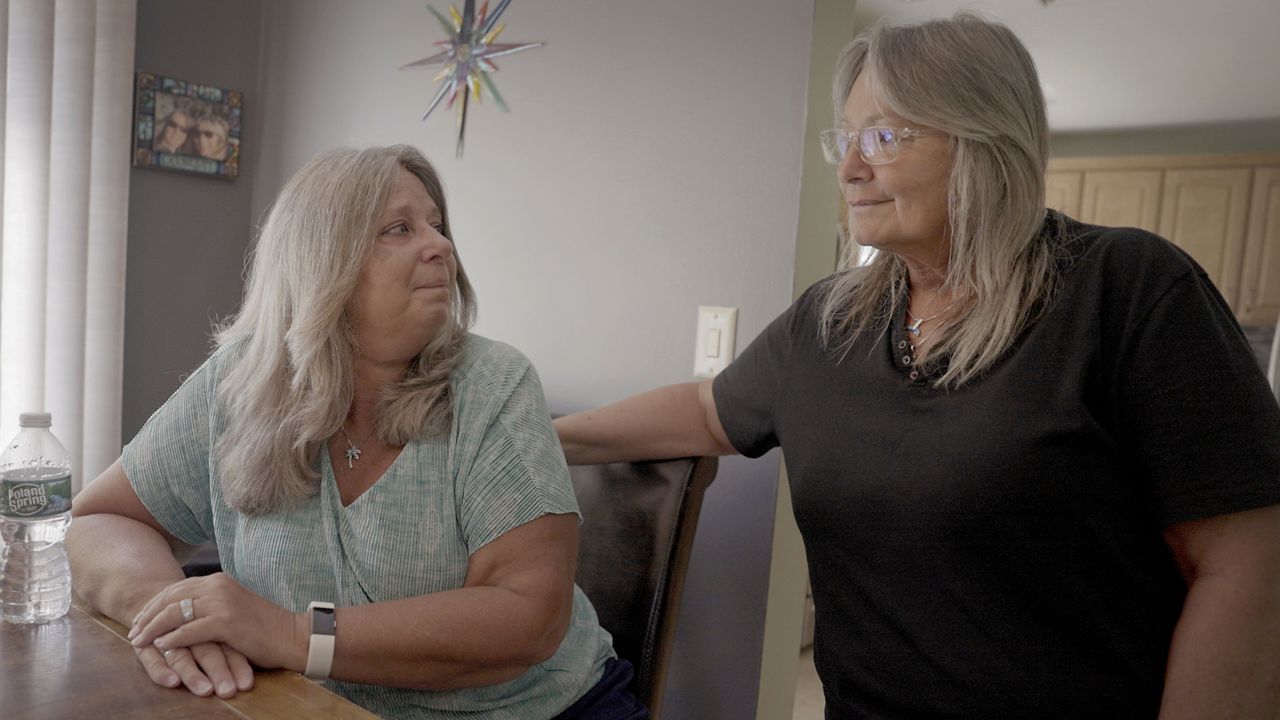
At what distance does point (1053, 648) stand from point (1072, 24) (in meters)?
4.07

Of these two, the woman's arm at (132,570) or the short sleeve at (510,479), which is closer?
the woman's arm at (132,570)

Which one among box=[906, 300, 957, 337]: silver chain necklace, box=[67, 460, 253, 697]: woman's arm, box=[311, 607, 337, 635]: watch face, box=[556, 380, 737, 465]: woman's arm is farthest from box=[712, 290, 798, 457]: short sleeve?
box=[67, 460, 253, 697]: woman's arm

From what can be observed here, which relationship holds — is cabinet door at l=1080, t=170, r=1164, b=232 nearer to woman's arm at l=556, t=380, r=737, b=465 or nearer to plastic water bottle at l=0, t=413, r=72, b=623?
woman's arm at l=556, t=380, r=737, b=465

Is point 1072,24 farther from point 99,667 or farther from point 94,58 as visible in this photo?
point 99,667

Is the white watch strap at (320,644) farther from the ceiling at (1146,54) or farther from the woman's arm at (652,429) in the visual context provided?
the ceiling at (1146,54)

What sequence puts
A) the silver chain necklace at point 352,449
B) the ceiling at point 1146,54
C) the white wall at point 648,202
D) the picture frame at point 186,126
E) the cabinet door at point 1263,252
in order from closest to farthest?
1. the silver chain necklace at point 352,449
2. the white wall at point 648,202
3. the picture frame at point 186,126
4. the ceiling at point 1146,54
5. the cabinet door at point 1263,252

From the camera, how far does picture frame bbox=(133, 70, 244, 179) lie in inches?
101

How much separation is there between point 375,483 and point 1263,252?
6306mm

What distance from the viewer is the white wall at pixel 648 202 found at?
1758mm

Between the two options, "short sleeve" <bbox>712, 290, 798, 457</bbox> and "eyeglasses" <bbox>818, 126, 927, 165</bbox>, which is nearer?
"eyeglasses" <bbox>818, 126, 927, 165</bbox>

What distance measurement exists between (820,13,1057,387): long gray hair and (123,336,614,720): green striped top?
1.76ft

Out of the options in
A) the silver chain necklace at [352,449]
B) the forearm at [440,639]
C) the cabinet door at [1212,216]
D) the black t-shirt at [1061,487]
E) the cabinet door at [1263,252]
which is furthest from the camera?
the cabinet door at [1212,216]

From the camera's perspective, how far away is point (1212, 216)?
241 inches

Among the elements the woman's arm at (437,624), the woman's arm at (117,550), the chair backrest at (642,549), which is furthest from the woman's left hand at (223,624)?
the chair backrest at (642,549)
